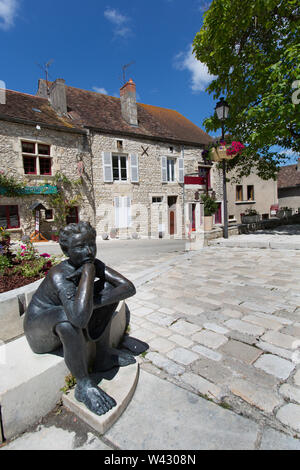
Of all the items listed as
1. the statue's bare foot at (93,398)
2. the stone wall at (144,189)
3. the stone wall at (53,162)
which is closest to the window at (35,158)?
the stone wall at (53,162)

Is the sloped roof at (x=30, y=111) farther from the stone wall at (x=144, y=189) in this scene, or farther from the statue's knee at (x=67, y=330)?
the statue's knee at (x=67, y=330)

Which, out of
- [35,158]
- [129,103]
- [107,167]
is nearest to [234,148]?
[107,167]

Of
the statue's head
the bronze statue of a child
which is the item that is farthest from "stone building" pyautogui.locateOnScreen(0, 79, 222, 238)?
the statue's head

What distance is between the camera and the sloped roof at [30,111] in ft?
36.9

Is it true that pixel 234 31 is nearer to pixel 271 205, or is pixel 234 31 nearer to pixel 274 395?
pixel 274 395

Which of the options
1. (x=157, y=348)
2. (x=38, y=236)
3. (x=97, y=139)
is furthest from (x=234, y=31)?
(x=38, y=236)

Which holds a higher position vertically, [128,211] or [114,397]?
[128,211]

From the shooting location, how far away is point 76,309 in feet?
4.74

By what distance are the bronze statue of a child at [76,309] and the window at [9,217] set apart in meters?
11.1

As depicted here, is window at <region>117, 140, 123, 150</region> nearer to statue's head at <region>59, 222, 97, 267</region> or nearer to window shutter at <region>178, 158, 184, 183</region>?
window shutter at <region>178, 158, 184, 183</region>

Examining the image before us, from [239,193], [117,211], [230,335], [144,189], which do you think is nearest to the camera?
[230,335]

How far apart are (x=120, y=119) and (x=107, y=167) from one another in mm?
3817

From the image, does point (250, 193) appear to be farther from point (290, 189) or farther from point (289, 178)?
point (289, 178)
